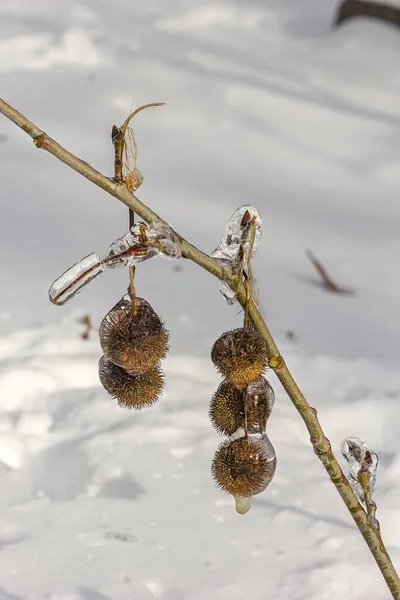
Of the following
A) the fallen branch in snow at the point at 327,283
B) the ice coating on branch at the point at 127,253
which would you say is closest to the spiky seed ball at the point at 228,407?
the ice coating on branch at the point at 127,253

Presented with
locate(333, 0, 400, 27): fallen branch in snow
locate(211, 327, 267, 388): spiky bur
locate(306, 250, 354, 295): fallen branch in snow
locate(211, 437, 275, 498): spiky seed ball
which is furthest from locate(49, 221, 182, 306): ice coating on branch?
locate(333, 0, 400, 27): fallen branch in snow

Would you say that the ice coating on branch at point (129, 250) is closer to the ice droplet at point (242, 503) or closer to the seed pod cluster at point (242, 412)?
the seed pod cluster at point (242, 412)

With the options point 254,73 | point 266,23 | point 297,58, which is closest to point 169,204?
point 254,73

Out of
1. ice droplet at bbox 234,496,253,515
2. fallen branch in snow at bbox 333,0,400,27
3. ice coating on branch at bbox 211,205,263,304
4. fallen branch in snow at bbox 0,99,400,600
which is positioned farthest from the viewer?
fallen branch in snow at bbox 333,0,400,27

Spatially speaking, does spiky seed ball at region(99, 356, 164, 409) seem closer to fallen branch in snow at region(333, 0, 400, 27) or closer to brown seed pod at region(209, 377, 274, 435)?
brown seed pod at region(209, 377, 274, 435)

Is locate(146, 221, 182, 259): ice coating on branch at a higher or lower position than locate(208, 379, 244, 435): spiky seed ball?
higher

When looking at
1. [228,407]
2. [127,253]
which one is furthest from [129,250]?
[228,407]

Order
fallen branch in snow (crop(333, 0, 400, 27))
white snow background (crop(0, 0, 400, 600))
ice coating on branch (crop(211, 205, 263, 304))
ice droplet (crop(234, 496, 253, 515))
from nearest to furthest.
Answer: ice coating on branch (crop(211, 205, 263, 304)) → ice droplet (crop(234, 496, 253, 515)) → white snow background (crop(0, 0, 400, 600)) → fallen branch in snow (crop(333, 0, 400, 27))
